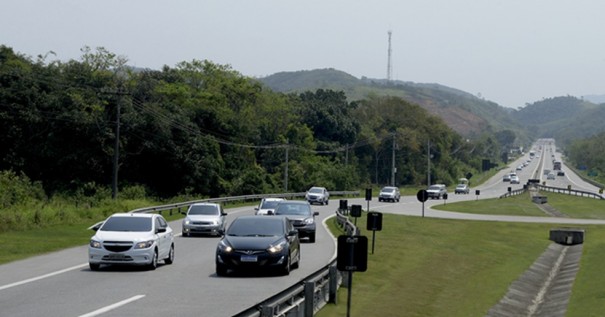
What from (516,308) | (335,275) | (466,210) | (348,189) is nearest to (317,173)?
(348,189)

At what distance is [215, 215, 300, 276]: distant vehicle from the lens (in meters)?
25.1

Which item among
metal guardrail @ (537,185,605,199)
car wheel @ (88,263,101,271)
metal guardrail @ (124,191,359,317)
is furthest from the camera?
metal guardrail @ (537,185,605,199)

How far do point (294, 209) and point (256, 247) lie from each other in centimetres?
1479

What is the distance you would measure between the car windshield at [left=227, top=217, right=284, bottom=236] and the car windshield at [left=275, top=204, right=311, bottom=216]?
12.7 metres

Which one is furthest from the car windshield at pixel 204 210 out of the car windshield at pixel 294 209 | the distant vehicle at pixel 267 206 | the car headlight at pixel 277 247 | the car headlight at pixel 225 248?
the car headlight at pixel 277 247

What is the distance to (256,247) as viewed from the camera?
25203 mm

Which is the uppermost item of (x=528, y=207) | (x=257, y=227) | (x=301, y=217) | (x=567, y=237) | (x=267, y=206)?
(x=257, y=227)

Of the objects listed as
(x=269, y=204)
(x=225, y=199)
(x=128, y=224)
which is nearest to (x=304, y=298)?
(x=128, y=224)

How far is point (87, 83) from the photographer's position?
86.9m

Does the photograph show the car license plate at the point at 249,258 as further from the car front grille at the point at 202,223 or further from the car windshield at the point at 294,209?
the car front grille at the point at 202,223

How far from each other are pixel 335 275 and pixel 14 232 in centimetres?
2272

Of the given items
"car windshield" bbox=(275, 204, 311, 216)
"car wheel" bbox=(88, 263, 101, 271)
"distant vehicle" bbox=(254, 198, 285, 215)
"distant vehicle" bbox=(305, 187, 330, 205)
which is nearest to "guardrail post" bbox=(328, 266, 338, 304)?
"car wheel" bbox=(88, 263, 101, 271)

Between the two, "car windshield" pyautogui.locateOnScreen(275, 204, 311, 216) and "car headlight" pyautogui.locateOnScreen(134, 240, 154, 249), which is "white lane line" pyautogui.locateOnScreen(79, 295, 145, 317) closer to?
"car headlight" pyautogui.locateOnScreen(134, 240, 154, 249)

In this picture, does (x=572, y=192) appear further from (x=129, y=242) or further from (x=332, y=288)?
(x=332, y=288)
